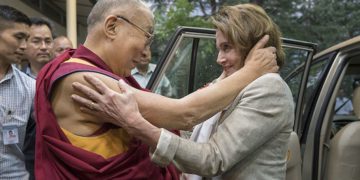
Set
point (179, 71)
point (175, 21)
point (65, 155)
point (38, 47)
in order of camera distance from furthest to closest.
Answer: point (175, 21) → point (38, 47) → point (179, 71) → point (65, 155)

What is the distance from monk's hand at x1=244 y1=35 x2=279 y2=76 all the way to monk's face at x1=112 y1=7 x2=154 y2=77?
16.2 inches

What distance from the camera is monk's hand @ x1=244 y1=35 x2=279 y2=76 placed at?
1784 mm

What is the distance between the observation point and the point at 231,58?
1879 mm

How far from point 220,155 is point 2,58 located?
4.36 ft

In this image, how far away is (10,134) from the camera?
2195 millimetres

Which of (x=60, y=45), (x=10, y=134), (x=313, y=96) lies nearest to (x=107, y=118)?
(x=10, y=134)

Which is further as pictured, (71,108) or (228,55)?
(228,55)

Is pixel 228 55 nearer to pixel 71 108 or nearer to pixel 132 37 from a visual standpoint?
pixel 132 37

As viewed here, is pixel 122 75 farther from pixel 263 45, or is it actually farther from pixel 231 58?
pixel 263 45

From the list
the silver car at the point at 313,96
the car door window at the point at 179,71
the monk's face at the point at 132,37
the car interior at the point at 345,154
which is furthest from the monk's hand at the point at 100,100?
the car interior at the point at 345,154

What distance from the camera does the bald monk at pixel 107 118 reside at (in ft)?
5.10

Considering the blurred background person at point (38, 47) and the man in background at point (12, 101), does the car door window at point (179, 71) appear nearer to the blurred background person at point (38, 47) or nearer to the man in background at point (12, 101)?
the man in background at point (12, 101)

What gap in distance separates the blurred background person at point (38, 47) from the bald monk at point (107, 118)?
6.59ft

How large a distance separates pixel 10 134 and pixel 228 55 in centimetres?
112
